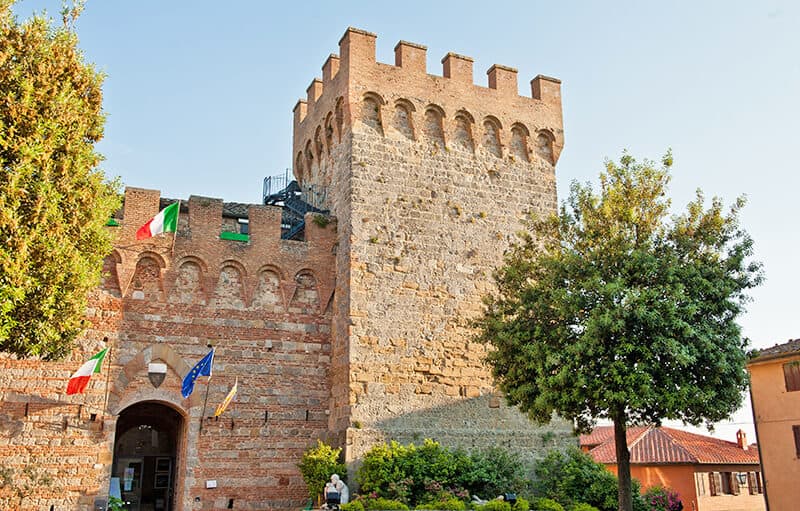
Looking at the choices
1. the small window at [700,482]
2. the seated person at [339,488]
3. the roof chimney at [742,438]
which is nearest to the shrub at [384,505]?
the seated person at [339,488]

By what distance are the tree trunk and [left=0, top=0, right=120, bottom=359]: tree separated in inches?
392

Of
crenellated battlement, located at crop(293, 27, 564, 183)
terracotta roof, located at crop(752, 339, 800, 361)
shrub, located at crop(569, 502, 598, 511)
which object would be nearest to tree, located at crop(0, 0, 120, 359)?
crenellated battlement, located at crop(293, 27, 564, 183)

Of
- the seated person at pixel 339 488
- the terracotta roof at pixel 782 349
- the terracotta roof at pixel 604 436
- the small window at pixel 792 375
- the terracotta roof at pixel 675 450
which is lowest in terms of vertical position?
the seated person at pixel 339 488

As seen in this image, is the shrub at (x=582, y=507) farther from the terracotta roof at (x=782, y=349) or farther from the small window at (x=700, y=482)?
the small window at (x=700, y=482)

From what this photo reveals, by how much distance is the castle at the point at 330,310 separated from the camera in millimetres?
15758

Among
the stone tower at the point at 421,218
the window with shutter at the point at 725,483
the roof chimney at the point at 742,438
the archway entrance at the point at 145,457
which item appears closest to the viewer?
the stone tower at the point at 421,218

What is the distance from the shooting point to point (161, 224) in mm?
15938

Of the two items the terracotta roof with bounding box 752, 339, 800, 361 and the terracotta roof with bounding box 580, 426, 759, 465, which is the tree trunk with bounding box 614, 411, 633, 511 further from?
the terracotta roof with bounding box 580, 426, 759, 465

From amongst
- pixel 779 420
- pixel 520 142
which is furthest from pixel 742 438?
pixel 520 142

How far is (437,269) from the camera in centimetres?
1806

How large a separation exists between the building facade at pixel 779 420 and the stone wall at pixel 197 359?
14193 mm

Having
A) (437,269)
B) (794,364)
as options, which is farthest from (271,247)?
(794,364)

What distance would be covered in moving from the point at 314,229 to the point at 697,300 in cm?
913

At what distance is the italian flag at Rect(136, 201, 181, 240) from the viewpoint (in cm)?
1577
